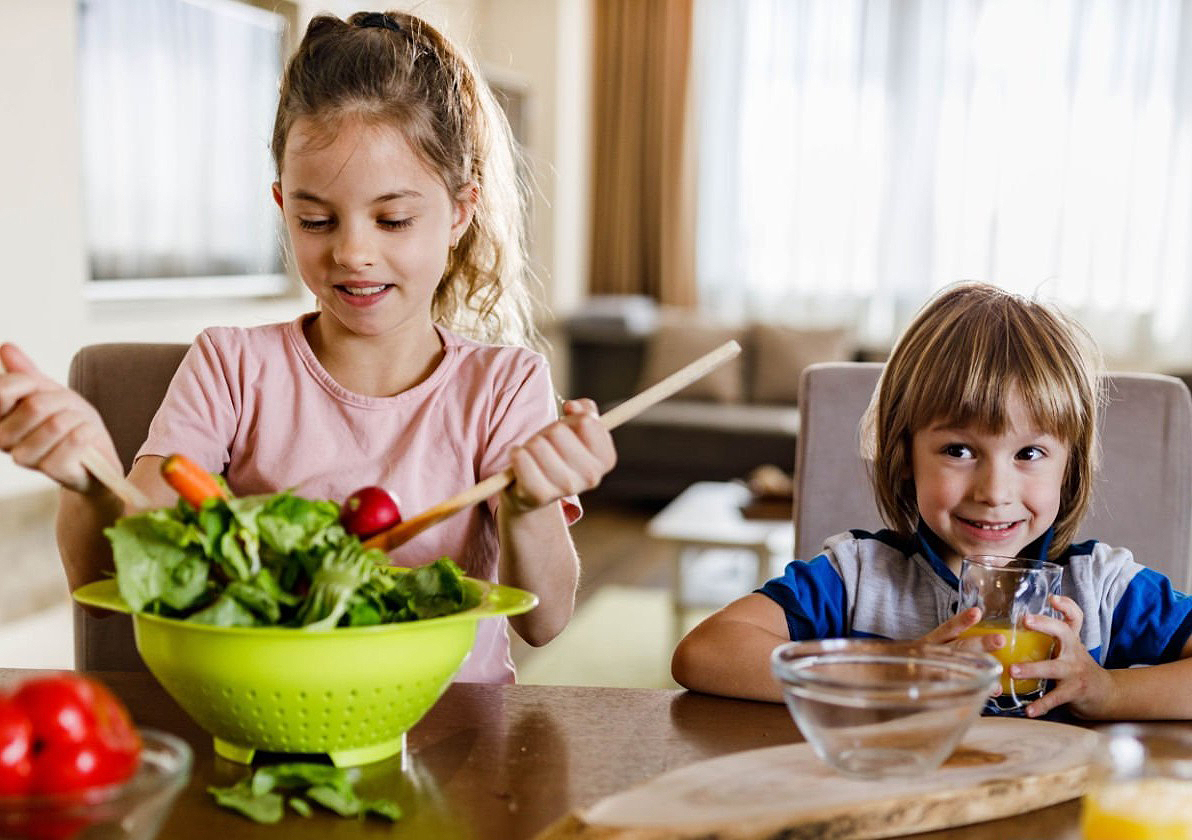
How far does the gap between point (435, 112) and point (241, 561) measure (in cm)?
68

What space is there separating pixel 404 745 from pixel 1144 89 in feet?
21.2

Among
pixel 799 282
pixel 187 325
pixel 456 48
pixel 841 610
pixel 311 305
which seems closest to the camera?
pixel 841 610

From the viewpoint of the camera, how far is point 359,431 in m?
1.39

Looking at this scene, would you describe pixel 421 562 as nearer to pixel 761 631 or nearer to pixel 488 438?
pixel 488 438

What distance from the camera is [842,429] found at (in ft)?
4.96

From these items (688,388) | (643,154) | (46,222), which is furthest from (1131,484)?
(643,154)

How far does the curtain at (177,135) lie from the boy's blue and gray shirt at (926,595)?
102 inches

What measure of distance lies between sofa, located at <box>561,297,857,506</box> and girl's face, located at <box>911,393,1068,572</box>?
14.7 feet

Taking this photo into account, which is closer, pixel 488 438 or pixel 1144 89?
pixel 488 438

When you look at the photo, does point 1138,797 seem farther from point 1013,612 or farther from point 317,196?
point 317,196

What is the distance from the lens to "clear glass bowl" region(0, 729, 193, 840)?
604 millimetres

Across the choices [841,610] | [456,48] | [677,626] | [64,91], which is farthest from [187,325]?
[841,610]

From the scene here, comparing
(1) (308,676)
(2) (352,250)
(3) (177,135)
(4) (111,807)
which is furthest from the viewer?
(3) (177,135)

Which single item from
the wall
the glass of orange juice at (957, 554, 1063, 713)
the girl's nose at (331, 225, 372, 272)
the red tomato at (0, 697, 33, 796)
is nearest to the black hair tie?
the girl's nose at (331, 225, 372, 272)
